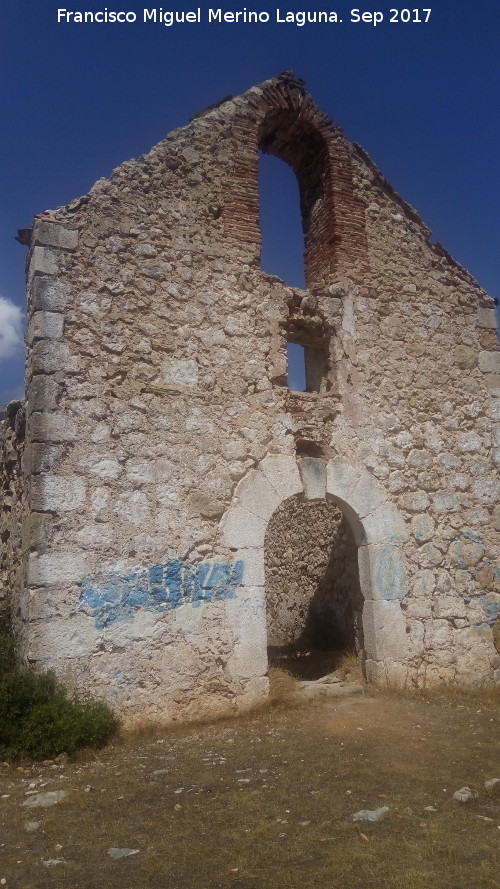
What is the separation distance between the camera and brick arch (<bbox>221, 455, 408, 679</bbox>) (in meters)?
6.04

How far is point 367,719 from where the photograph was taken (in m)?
5.66

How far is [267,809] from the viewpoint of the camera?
12.2ft

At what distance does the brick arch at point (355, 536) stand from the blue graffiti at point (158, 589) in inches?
8.0

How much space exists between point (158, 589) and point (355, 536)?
7.68 feet

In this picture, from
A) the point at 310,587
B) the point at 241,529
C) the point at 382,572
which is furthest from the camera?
the point at 310,587

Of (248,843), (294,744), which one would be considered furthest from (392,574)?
(248,843)

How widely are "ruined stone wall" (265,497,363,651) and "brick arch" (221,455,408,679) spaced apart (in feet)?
5.72

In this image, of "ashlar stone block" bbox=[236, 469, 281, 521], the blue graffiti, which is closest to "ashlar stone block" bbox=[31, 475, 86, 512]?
the blue graffiti

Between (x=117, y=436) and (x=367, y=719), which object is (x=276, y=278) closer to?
(x=117, y=436)

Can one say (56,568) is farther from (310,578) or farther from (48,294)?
(310,578)

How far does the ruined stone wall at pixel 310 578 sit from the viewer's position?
9141mm

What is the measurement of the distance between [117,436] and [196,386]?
3.11 feet

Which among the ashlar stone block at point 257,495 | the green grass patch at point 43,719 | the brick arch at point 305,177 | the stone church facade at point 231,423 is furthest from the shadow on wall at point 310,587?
the green grass patch at point 43,719

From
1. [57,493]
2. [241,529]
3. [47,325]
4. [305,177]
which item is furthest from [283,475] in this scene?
[305,177]
